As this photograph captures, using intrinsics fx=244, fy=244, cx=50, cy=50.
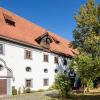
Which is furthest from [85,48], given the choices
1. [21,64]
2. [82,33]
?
[21,64]

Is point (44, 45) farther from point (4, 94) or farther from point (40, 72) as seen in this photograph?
point (4, 94)

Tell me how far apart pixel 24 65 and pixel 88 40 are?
31.4ft

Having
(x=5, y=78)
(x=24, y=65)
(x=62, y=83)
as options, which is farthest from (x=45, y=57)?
(x=62, y=83)

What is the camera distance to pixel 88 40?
3416 centimetres

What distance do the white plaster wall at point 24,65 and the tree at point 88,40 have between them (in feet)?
19.5

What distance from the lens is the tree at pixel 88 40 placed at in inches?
1225

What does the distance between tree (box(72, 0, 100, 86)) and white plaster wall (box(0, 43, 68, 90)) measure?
5946 mm

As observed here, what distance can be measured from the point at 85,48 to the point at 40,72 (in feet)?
25.6

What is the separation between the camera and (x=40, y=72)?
1486 inches

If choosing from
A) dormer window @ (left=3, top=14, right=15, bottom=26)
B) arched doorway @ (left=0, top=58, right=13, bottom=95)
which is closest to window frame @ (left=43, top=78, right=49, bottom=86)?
arched doorway @ (left=0, top=58, right=13, bottom=95)

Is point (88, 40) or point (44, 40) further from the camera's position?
point (44, 40)

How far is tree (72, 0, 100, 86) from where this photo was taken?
102 ft

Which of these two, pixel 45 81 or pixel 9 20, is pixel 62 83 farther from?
pixel 9 20

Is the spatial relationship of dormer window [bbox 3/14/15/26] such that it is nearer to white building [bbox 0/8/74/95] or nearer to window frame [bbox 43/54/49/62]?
white building [bbox 0/8/74/95]
